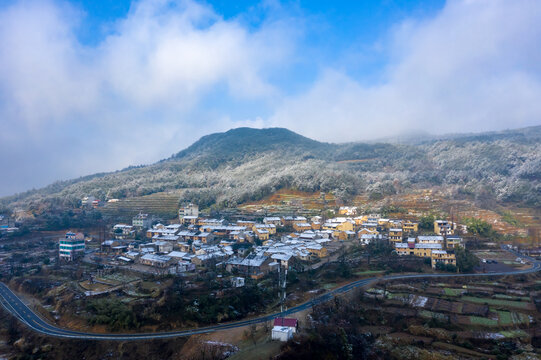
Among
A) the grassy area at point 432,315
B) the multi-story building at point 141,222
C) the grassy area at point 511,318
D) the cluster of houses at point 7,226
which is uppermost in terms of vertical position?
the cluster of houses at point 7,226

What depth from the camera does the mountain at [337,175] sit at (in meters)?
43.2

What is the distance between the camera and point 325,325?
15539 millimetres

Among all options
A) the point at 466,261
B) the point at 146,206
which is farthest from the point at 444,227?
the point at 146,206

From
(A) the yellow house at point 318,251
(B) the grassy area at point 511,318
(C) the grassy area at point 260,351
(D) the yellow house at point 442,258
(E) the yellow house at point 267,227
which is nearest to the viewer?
(C) the grassy area at point 260,351

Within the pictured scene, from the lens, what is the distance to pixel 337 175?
4834 centimetres

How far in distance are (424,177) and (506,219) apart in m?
19.1

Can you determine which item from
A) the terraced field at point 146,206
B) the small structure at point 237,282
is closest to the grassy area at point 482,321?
the small structure at point 237,282

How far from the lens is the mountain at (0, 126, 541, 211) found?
43156mm

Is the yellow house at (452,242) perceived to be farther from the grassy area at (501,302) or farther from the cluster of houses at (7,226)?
the cluster of houses at (7,226)

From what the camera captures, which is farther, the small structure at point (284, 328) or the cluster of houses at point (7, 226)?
the cluster of houses at point (7, 226)

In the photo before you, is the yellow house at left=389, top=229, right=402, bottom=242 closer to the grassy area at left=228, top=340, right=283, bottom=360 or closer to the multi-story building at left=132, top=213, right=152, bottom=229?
the grassy area at left=228, top=340, right=283, bottom=360

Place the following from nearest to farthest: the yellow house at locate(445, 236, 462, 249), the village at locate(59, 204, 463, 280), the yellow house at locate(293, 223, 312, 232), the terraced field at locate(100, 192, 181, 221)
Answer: the village at locate(59, 204, 463, 280) < the yellow house at locate(445, 236, 462, 249) < the yellow house at locate(293, 223, 312, 232) < the terraced field at locate(100, 192, 181, 221)

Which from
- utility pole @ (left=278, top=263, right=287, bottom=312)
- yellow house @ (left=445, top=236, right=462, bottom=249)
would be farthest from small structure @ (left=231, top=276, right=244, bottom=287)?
yellow house @ (left=445, top=236, right=462, bottom=249)

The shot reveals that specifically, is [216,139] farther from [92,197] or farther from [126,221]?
[126,221]
